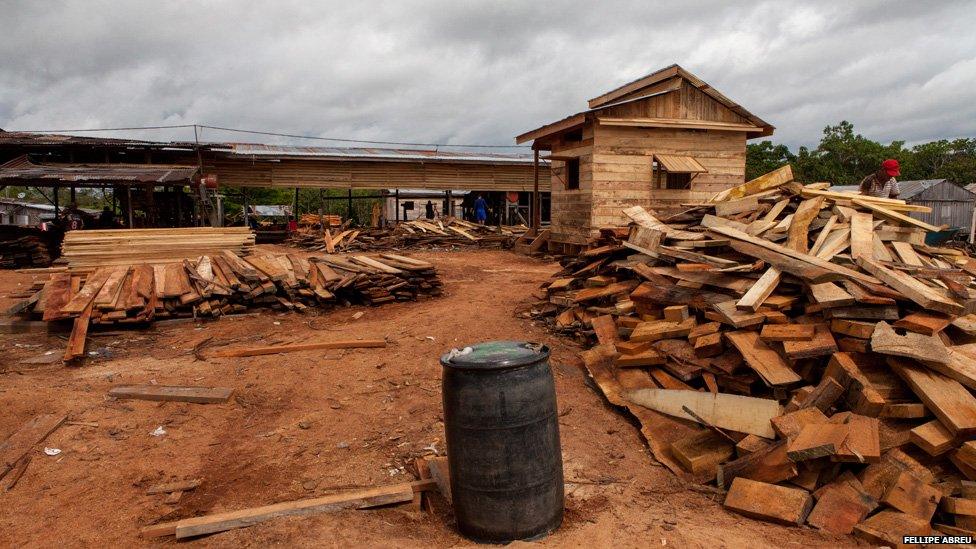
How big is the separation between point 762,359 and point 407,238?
18.4 meters

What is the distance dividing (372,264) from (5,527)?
7681mm

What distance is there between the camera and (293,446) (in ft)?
16.5

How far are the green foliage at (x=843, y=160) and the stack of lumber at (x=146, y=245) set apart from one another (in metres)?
35.4

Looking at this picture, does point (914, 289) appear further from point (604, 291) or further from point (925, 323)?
point (604, 291)

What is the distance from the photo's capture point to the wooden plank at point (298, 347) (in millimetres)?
7496

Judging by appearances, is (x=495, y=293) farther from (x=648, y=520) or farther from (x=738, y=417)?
(x=648, y=520)

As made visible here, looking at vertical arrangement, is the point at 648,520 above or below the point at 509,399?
below

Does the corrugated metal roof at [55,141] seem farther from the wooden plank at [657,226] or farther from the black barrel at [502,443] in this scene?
the black barrel at [502,443]

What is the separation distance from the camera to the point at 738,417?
4734 millimetres

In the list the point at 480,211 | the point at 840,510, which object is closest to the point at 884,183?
the point at 840,510

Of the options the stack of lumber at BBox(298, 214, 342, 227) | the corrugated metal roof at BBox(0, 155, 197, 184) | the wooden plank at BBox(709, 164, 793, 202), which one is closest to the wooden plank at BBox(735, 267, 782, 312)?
the wooden plank at BBox(709, 164, 793, 202)

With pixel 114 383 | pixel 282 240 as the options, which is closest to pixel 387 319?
pixel 114 383

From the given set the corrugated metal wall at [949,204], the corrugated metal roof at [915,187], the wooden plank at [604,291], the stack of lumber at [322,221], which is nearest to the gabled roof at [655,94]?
the wooden plank at [604,291]

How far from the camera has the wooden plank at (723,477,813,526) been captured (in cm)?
382
